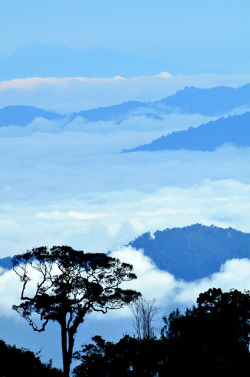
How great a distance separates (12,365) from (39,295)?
59.3 feet

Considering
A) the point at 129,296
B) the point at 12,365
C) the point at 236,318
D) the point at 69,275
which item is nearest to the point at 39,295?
the point at 69,275

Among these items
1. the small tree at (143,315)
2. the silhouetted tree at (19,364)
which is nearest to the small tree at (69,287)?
the small tree at (143,315)

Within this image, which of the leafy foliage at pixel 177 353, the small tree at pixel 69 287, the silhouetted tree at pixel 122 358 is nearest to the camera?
the leafy foliage at pixel 177 353

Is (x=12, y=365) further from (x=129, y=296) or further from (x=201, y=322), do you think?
(x=129, y=296)

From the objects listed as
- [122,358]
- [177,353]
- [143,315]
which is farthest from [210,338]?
[143,315]

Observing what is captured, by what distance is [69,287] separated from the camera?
195 ft

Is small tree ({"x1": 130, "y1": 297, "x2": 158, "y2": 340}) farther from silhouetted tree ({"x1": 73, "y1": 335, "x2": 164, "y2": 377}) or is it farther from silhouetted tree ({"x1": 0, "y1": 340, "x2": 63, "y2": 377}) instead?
silhouetted tree ({"x1": 0, "y1": 340, "x2": 63, "y2": 377})

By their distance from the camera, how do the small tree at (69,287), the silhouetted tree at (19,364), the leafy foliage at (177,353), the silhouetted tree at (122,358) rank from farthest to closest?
the small tree at (69,287), the silhouetted tree at (122,358), the leafy foliage at (177,353), the silhouetted tree at (19,364)

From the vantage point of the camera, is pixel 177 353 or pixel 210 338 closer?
pixel 177 353

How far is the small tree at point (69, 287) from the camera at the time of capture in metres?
58.2

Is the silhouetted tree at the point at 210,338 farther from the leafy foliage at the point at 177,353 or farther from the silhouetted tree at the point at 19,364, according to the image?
the silhouetted tree at the point at 19,364

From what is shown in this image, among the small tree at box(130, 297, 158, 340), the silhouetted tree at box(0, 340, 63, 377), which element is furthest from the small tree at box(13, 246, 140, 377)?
the silhouetted tree at box(0, 340, 63, 377)

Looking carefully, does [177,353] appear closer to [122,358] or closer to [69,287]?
[122,358]

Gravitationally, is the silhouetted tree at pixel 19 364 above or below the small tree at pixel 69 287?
below
